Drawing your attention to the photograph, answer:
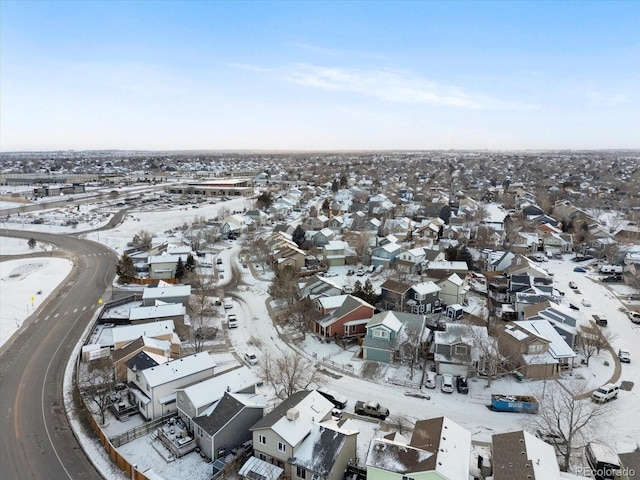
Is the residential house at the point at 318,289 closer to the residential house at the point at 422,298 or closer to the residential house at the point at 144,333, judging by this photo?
the residential house at the point at 422,298

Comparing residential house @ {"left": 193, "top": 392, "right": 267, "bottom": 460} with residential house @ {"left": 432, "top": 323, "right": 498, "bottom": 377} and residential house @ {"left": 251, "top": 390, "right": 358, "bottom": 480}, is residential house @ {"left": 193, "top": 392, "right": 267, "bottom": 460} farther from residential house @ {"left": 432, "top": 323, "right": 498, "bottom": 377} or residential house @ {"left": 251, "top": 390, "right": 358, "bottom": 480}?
residential house @ {"left": 432, "top": 323, "right": 498, "bottom": 377}

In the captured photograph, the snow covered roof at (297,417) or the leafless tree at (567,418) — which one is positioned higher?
the snow covered roof at (297,417)

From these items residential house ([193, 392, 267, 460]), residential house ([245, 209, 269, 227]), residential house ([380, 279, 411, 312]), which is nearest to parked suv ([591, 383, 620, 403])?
residential house ([380, 279, 411, 312])

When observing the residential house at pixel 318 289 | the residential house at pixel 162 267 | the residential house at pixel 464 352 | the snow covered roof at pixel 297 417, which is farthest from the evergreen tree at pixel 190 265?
the snow covered roof at pixel 297 417

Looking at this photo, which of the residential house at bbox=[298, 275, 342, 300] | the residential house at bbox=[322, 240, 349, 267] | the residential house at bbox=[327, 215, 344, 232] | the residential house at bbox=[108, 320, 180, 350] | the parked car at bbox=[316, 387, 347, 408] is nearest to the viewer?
the parked car at bbox=[316, 387, 347, 408]

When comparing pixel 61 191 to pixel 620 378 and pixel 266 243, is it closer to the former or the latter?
pixel 266 243

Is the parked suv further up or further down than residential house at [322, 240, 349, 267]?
further down

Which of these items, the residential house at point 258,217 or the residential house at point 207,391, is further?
the residential house at point 258,217

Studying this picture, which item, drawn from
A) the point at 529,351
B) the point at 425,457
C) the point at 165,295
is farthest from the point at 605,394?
the point at 165,295
